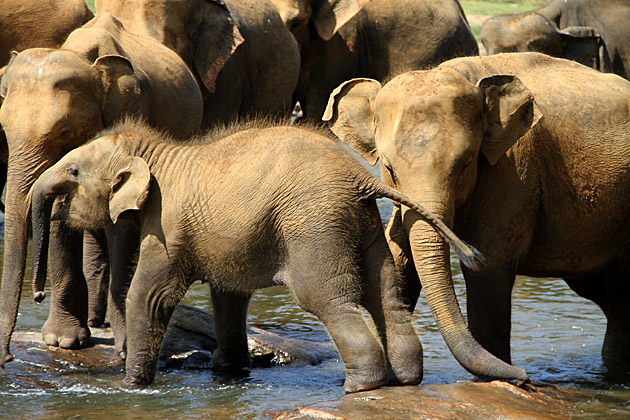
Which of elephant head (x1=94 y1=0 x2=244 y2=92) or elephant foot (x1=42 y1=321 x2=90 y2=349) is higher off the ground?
elephant head (x1=94 y1=0 x2=244 y2=92)

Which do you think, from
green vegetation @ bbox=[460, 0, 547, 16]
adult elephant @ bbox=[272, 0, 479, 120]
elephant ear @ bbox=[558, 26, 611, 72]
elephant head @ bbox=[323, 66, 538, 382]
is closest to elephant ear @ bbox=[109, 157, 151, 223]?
elephant head @ bbox=[323, 66, 538, 382]

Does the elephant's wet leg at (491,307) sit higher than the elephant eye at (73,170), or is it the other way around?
the elephant eye at (73,170)

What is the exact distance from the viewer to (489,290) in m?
6.19

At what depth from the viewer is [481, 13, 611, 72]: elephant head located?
14.6 m

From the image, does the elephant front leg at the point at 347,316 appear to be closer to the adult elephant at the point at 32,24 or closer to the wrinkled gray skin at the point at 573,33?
the adult elephant at the point at 32,24

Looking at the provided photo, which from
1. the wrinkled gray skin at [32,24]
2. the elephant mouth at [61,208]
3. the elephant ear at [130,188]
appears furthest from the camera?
the wrinkled gray skin at [32,24]

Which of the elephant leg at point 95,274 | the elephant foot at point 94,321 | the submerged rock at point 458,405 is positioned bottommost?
the submerged rock at point 458,405

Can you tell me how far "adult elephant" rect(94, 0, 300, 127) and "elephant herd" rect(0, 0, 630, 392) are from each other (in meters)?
1.87

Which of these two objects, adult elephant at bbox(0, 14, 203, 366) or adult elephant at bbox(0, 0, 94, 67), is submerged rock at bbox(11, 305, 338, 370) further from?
adult elephant at bbox(0, 0, 94, 67)

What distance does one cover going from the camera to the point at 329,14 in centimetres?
1288

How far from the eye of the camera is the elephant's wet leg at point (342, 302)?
5754 mm

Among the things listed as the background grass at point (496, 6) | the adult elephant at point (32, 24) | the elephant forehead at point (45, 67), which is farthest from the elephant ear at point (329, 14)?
the background grass at point (496, 6)

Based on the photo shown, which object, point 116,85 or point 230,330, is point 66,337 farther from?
point 116,85

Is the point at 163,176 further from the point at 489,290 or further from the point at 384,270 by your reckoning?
the point at 489,290
